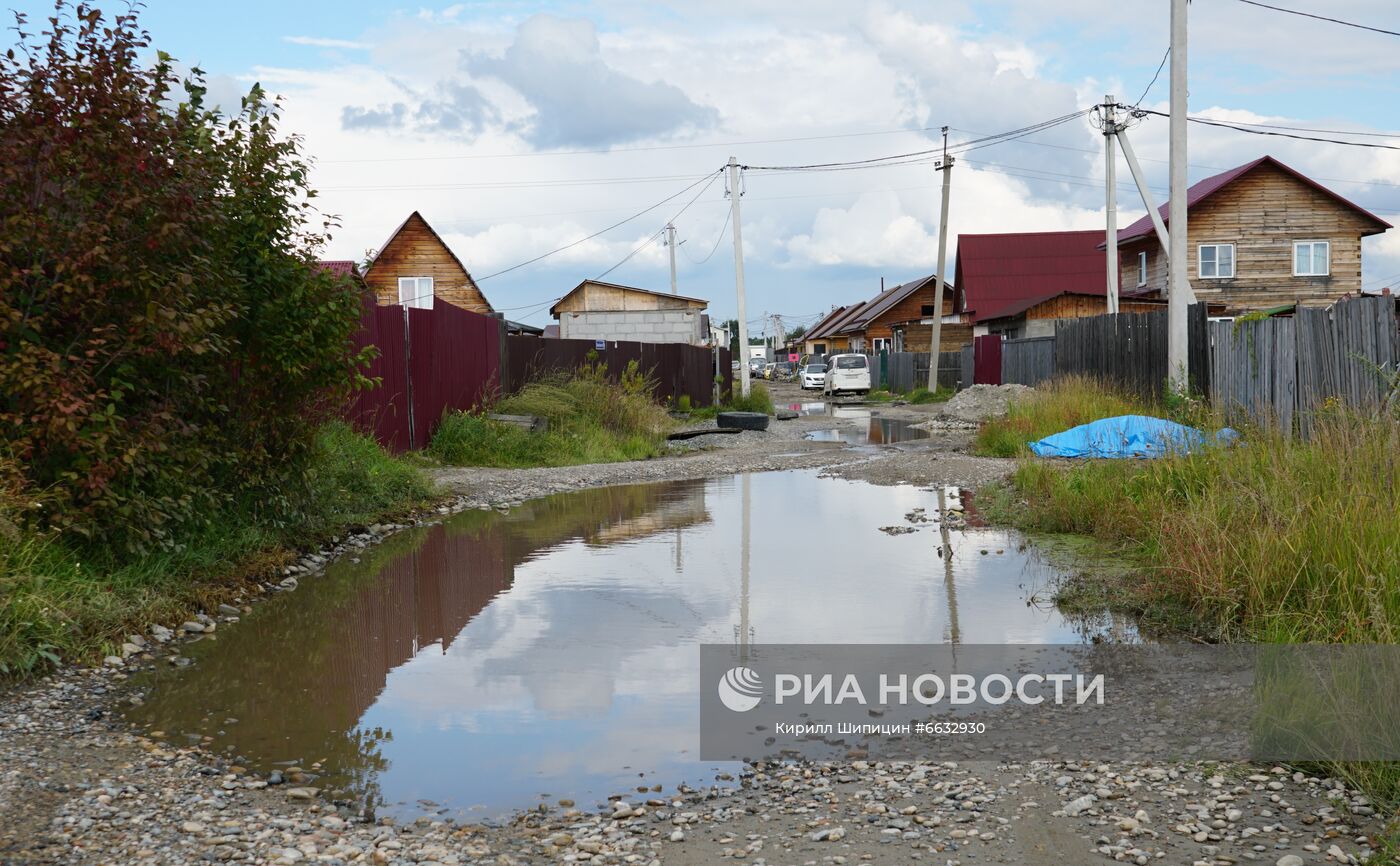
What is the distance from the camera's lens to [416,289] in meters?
40.8

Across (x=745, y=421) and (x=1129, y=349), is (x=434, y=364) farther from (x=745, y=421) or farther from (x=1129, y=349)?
(x=1129, y=349)

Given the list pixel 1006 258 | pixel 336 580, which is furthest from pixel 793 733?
pixel 1006 258

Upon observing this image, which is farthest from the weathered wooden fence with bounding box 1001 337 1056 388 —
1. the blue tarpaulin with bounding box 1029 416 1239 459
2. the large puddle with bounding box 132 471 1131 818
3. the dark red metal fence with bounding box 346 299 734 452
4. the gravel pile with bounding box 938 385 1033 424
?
the large puddle with bounding box 132 471 1131 818

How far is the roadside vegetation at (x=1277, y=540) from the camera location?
5574 mm

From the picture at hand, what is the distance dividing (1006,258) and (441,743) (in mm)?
51628

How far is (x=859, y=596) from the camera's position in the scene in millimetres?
8031

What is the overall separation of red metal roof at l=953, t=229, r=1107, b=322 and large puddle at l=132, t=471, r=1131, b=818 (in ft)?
138

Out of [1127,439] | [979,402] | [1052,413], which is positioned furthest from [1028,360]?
[1127,439]

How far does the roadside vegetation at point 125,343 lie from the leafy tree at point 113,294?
1 centimetres

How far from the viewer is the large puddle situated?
4945 mm

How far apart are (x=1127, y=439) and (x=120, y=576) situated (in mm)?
10404

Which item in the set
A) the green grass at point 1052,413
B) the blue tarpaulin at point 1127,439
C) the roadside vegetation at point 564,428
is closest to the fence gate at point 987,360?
the roadside vegetation at point 564,428

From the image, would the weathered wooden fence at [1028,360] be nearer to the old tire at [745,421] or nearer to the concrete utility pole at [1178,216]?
the old tire at [745,421]

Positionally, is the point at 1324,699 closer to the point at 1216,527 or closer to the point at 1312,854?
the point at 1312,854
